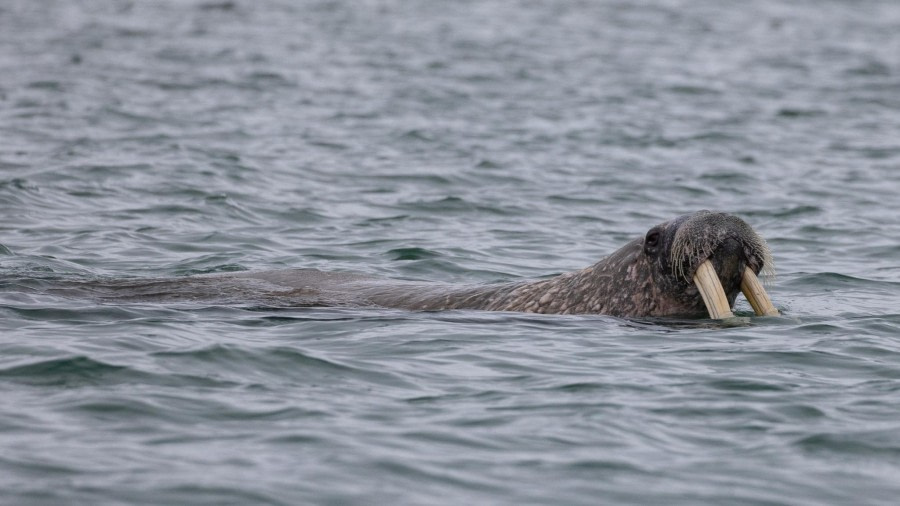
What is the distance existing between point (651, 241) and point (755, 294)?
2.85 feet

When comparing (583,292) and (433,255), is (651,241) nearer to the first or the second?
(583,292)

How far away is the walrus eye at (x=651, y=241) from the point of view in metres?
10.7

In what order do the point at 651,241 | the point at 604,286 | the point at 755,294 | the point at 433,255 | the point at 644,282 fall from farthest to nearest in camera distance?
1. the point at 433,255
2. the point at 604,286
3. the point at 644,282
4. the point at 651,241
5. the point at 755,294

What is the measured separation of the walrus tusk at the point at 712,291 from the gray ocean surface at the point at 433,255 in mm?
146

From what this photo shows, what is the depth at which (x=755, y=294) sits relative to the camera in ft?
34.8

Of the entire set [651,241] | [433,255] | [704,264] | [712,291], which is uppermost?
[651,241]

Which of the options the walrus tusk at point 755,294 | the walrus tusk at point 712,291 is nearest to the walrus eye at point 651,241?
the walrus tusk at point 712,291

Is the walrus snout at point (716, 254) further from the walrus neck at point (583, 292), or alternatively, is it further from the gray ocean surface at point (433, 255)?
the walrus neck at point (583, 292)

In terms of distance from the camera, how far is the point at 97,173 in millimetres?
18328

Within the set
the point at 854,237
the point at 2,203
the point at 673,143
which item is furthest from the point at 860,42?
the point at 2,203

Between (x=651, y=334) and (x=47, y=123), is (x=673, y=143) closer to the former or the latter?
(x=47, y=123)

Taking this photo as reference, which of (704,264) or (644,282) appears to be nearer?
(704,264)

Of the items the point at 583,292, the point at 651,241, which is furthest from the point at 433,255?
the point at 651,241

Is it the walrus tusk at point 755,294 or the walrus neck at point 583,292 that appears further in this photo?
the walrus neck at point 583,292
